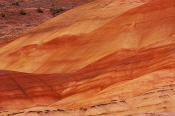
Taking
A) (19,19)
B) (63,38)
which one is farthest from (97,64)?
(19,19)

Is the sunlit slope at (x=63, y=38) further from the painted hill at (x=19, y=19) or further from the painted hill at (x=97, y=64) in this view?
the painted hill at (x=19, y=19)

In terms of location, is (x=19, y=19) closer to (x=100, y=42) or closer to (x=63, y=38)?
(x=63, y=38)

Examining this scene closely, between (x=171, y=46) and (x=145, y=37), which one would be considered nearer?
(x=171, y=46)

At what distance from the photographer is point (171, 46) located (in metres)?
11.8

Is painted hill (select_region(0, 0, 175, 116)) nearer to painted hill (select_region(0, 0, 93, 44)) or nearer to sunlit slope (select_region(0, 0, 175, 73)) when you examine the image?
sunlit slope (select_region(0, 0, 175, 73))

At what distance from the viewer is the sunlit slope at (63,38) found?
15961 millimetres

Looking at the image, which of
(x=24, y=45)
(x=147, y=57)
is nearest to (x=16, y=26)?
(x=24, y=45)

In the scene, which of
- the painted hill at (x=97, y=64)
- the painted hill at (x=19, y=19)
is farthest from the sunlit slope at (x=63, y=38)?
the painted hill at (x=19, y=19)

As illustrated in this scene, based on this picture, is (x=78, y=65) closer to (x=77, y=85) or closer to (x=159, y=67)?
(x=77, y=85)

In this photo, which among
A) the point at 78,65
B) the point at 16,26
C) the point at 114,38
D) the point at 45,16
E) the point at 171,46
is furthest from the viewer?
the point at 45,16

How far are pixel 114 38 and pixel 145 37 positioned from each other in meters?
1.51

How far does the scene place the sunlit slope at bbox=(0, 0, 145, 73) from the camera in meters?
16.0

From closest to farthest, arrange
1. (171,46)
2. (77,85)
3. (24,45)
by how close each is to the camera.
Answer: (77,85)
(171,46)
(24,45)

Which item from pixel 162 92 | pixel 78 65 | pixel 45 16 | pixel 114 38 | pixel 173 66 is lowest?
pixel 162 92
